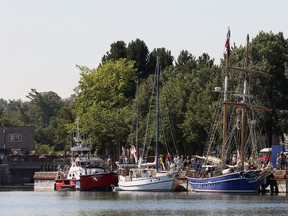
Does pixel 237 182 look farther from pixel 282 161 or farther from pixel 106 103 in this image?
pixel 106 103

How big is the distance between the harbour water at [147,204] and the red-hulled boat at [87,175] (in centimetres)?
901

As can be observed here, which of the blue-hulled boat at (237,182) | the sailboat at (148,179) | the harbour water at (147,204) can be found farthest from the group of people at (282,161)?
the sailboat at (148,179)

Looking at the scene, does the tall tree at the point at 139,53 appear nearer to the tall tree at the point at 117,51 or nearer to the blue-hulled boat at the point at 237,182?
the tall tree at the point at 117,51

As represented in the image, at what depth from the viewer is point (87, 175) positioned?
412ft

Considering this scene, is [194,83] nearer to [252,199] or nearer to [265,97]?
[265,97]

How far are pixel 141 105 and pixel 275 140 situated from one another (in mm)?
17928

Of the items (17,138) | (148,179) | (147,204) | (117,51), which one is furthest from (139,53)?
(147,204)

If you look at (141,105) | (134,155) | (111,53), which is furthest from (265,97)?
(111,53)

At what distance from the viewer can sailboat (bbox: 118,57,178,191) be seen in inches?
4595

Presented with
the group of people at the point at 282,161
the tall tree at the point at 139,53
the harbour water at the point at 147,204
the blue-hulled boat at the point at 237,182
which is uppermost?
the tall tree at the point at 139,53

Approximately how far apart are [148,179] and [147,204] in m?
23.6

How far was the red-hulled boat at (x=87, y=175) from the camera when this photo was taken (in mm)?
125062

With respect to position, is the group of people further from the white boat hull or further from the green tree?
the green tree

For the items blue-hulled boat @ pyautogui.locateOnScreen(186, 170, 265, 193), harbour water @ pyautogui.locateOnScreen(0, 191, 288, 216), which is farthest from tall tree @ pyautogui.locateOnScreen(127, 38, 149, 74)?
blue-hulled boat @ pyautogui.locateOnScreen(186, 170, 265, 193)
